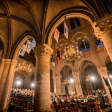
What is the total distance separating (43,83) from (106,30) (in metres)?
3.74

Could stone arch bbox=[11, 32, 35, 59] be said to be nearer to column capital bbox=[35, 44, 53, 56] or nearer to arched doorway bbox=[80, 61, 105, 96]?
column capital bbox=[35, 44, 53, 56]

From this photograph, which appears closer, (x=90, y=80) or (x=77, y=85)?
(x=77, y=85)

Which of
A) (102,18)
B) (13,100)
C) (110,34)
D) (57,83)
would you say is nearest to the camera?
(110,34)

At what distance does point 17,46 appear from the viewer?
22.2ft

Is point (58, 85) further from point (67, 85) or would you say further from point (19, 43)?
point (19, 43)

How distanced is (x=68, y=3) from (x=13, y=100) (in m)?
8.25

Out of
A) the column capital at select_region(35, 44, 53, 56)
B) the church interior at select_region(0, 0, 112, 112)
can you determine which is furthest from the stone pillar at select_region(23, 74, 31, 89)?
the column capital at select_region(35, 44, 53, 56)

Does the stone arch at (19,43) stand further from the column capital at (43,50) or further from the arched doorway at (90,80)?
the arched doorway at (90,80)

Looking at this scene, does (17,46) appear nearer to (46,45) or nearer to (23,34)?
(23,34)

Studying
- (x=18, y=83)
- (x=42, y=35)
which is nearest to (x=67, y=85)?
(x=18, y=83)

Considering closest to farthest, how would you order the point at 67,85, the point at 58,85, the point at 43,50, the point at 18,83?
the point at 43,50, the point at 58,85, the point at 67,85, the point at 18,83

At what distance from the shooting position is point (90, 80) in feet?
44.3

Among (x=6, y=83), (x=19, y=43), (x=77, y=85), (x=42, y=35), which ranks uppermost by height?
(x=19, y=43)

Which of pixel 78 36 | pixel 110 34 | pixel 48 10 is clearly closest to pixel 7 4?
pixel 48 10
